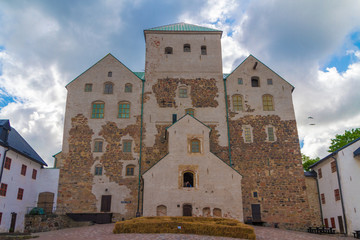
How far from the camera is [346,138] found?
3806 cm

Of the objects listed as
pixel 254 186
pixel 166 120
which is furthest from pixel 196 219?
pixel 166 120

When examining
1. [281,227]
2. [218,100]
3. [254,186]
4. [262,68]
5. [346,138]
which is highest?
[262,68]

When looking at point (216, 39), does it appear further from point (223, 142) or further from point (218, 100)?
point (223, 142)

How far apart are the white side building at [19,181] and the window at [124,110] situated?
8472mm

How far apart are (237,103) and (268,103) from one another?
334 centimetres

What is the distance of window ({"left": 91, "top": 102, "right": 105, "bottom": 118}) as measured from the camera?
3241cm

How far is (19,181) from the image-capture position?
27.4 m

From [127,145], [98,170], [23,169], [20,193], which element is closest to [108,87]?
[127,145]

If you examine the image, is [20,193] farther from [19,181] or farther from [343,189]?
[343,189]

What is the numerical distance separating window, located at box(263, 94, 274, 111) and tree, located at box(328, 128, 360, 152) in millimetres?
11239

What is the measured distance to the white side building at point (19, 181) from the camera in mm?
25328

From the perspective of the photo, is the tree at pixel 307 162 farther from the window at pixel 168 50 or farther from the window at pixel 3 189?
the window at pixel 3 189

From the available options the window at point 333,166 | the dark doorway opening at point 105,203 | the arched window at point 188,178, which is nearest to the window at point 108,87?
the dark doorway opening at point 105,203

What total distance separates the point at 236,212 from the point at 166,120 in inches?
458
